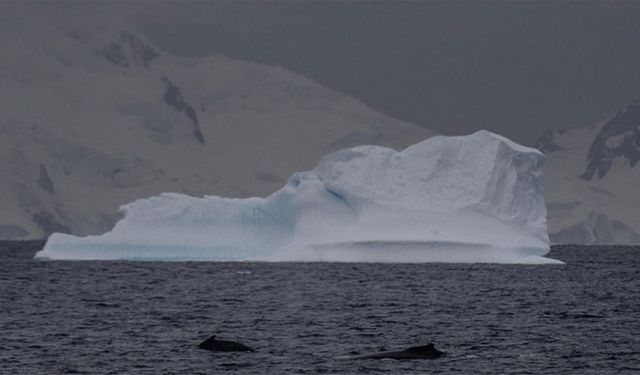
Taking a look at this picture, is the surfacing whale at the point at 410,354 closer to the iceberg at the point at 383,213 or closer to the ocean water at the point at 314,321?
the ocean water at the point at 314,321

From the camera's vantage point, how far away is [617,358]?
33.1 m

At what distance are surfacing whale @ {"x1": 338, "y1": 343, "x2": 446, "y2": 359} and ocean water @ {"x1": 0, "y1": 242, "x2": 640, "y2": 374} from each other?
0.55 metres

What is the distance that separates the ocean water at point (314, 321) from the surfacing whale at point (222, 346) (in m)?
0.33

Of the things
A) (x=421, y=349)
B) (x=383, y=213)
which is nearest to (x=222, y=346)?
(x=421, y=349)

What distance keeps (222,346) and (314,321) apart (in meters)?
8.15

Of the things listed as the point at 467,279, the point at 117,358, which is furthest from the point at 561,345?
the point at 467,279

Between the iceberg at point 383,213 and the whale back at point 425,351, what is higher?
the iceberg at point 383,213

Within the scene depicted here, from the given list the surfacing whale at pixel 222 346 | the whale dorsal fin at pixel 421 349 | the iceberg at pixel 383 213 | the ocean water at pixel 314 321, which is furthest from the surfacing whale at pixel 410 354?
the iceberg at pixel 383 213

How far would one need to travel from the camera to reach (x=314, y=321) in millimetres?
41469

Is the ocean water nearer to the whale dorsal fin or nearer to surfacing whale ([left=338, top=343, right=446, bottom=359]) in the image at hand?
surfacing whale ([left=338, top=343, right=446, bottom=359])

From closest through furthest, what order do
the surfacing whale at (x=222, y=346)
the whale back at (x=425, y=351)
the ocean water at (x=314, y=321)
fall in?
the ocean water at (x=314, y=321)
the whale back at (x=425, y=351)
the surfacing whale at (x=222, y=346)

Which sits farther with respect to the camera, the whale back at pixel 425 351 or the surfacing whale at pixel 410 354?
the whale back at pixel 425 351

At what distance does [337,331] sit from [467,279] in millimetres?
26728

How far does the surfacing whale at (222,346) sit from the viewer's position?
110ft
